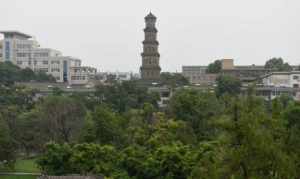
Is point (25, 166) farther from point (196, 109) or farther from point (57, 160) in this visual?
point (196, 109)

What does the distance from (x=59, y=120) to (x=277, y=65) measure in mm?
55715

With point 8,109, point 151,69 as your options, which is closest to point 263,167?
point 8,109

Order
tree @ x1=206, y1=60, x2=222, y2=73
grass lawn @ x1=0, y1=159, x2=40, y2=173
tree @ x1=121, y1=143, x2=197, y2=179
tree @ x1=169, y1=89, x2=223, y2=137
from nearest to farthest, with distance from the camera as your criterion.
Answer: tree @ x1=121, y1=143, x2=197, y2=179, grass lawn @ x1=0, y1=159, x2=40, y2=173, tree @ x1=169, y1=89, x2=223, y2=137, tree @ x1=206, y1=60, x2=222, y2=73

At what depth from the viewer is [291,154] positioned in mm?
22984

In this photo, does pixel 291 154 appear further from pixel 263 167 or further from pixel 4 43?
pixel 4 43

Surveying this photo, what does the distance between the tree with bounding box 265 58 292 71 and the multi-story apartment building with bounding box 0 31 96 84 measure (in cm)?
3043

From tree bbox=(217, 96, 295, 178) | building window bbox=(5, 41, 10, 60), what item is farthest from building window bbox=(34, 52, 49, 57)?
tree bbox=(217, 96, 295, 178)

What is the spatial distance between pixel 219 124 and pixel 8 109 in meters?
36.0

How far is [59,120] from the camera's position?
48.5 metres

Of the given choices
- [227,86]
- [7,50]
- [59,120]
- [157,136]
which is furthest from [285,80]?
[7,50]

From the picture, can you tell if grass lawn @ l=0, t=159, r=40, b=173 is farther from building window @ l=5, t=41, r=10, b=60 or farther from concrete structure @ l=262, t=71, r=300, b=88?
building window @ l=5, t=41, r=10, b=60

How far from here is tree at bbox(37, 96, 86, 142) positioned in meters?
48.2

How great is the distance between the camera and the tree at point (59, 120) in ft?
158

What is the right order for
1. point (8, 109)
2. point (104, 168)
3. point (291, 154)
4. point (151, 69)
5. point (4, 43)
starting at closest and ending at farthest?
point (291, 154) < point (104, 168) < point (8, 109) < point (151, 69) < point (4, 43)
